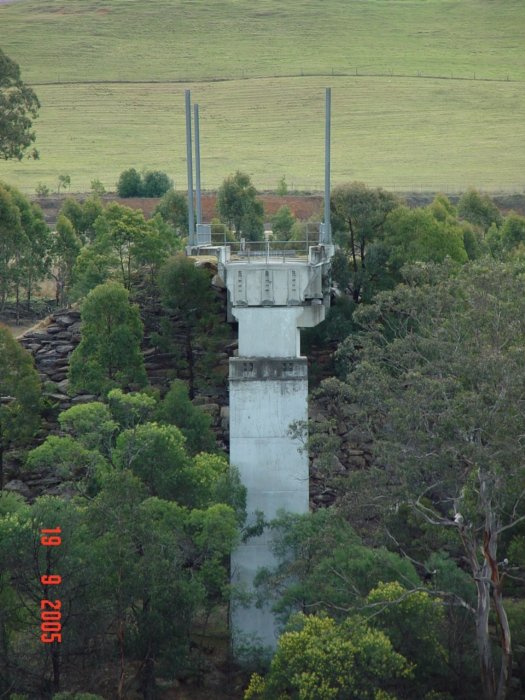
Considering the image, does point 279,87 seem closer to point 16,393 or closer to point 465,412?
point 16,393

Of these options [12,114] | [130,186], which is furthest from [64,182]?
[12,114]

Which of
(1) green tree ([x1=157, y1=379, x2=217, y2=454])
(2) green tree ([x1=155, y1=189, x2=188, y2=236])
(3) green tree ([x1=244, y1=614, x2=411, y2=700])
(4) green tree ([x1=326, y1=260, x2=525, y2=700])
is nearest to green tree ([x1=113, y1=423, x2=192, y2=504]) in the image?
(1) green tree ([x1=157, y1=379, x2=217, y2=454])

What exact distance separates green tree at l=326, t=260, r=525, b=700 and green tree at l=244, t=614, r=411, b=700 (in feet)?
8.33

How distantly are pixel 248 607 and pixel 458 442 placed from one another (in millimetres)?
7897

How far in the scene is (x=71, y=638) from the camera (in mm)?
34375

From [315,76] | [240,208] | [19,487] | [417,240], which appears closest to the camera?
[19,487]

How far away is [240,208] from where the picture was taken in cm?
6625

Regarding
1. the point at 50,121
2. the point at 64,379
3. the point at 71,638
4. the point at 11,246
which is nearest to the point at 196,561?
the point at 71,638

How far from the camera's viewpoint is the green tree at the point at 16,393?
4470 centimetres

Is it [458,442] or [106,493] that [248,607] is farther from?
[458,442]

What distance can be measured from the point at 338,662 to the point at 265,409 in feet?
31.1

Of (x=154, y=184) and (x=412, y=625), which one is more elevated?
(x=154, y=184)

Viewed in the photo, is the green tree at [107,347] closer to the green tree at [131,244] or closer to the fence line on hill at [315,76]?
the green tree at [131,244]

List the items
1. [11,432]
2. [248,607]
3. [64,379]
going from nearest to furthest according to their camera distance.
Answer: [248,607] → [11,432] → [64,379]
